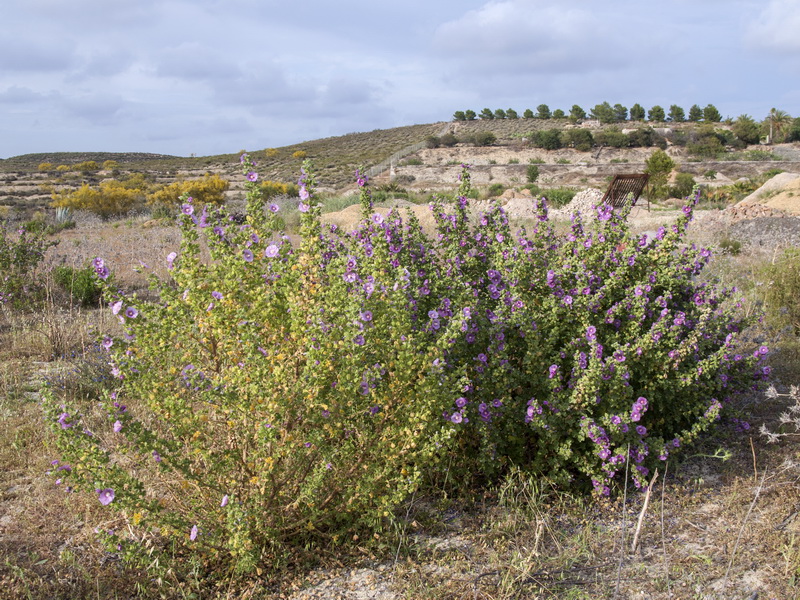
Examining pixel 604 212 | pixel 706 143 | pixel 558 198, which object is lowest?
pixel 604 212

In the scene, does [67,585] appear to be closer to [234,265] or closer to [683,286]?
[234,265]

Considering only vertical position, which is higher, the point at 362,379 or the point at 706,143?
the point at 706,143

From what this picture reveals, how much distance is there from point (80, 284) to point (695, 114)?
202ft

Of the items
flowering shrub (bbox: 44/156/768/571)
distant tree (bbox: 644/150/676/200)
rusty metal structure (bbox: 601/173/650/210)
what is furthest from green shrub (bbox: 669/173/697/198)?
flowering shrub (bbox: 44/156/768/571)

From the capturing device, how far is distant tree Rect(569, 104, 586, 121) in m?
63.8

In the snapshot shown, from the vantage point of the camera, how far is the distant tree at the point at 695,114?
2251 inches

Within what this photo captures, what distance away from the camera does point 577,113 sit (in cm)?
6500

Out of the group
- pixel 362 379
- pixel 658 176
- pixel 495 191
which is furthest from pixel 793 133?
pixel 362 379

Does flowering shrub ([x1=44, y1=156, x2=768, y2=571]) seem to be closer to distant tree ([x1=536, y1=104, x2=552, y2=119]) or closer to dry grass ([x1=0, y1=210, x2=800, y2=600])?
dry grass ([x1=0, y1=210, x2=800, y2=600])

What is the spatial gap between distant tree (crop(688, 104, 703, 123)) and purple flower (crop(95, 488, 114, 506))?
63.7m

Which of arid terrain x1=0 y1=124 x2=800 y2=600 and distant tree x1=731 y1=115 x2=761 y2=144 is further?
distant tree x1=731 y1=115 x2=761 y2=144

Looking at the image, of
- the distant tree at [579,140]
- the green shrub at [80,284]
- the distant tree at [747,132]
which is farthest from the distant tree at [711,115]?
the green shrub at [80,284]

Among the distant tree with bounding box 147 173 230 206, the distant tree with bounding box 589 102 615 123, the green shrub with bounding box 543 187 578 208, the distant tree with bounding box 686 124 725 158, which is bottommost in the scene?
the green shrub with bounding box 543 187 578 208

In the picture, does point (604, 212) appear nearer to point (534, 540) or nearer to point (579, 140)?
point (534, 540)
